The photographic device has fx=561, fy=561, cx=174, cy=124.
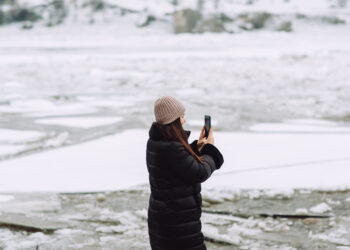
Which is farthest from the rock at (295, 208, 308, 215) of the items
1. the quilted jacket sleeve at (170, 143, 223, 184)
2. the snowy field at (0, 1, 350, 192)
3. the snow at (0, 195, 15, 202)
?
the snow at (0, 195, 15, 202)

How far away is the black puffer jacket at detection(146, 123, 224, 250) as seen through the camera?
274 cm

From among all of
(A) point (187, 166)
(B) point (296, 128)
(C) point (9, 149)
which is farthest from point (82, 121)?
(A) point (187, 166)

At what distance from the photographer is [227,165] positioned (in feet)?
20.7

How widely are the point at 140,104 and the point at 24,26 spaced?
2729cm

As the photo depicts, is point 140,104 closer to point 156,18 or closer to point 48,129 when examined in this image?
point 48,129

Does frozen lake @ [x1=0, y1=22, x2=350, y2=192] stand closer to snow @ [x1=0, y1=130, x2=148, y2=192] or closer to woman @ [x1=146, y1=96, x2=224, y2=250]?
snow @ [x1=0, y1=130, x2=148, y2=192]

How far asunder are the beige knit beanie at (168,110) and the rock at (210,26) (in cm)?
2719

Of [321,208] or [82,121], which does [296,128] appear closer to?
[82,121]

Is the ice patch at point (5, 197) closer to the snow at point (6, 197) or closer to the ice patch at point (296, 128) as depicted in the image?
the snow at point (6, 197)

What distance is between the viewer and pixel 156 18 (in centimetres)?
3541

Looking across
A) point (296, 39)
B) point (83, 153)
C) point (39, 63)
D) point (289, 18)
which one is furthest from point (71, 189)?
point (289, 18)

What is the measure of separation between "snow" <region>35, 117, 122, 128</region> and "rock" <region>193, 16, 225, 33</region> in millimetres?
20639

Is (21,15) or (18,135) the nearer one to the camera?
(18,135)

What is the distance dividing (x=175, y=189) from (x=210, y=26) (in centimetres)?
2768
